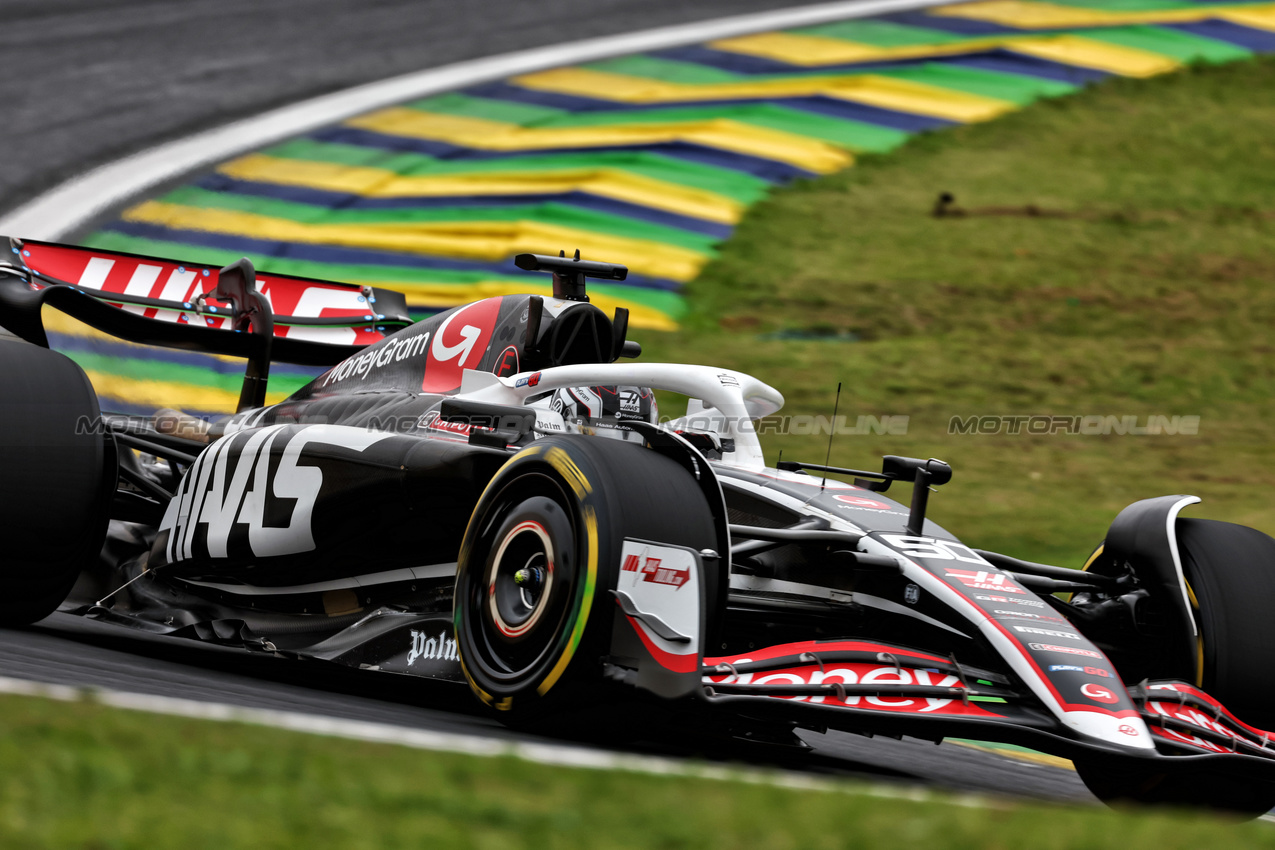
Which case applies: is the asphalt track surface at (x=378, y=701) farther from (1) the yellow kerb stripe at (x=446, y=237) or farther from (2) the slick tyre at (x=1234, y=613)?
(1) the yellow kerb stripe at (x=446, y=237)

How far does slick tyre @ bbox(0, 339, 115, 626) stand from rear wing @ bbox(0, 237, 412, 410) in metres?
0.79

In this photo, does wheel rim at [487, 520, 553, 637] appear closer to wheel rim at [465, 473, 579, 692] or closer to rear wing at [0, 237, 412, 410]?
wheel rim at [465, 473, 579, 692]

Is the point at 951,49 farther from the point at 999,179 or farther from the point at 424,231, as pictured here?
the point at 424,231

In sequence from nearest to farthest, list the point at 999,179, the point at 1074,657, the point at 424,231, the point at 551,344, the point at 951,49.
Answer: the point at 1074,657, the point at 551,344, the point at 424,231, the point at 999,179, the point at 951,49

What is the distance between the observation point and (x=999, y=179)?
1608 centimetres

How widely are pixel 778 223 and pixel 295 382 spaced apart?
4.90m

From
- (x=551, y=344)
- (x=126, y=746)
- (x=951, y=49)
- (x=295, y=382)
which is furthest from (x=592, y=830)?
(x=951, y=49)

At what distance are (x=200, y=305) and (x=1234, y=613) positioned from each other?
502 cm

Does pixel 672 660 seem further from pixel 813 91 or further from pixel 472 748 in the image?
pixel 813 91

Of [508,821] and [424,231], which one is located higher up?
[424,231]

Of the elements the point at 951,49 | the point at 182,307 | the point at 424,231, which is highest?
the point at 951,49

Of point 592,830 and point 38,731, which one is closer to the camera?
point 592,830

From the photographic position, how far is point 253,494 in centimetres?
598

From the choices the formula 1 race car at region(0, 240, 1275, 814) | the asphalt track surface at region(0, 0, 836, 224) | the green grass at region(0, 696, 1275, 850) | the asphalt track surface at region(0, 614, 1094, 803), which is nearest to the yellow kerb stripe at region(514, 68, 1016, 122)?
the asphalt track surface at region(0, 0, 836, 224)
